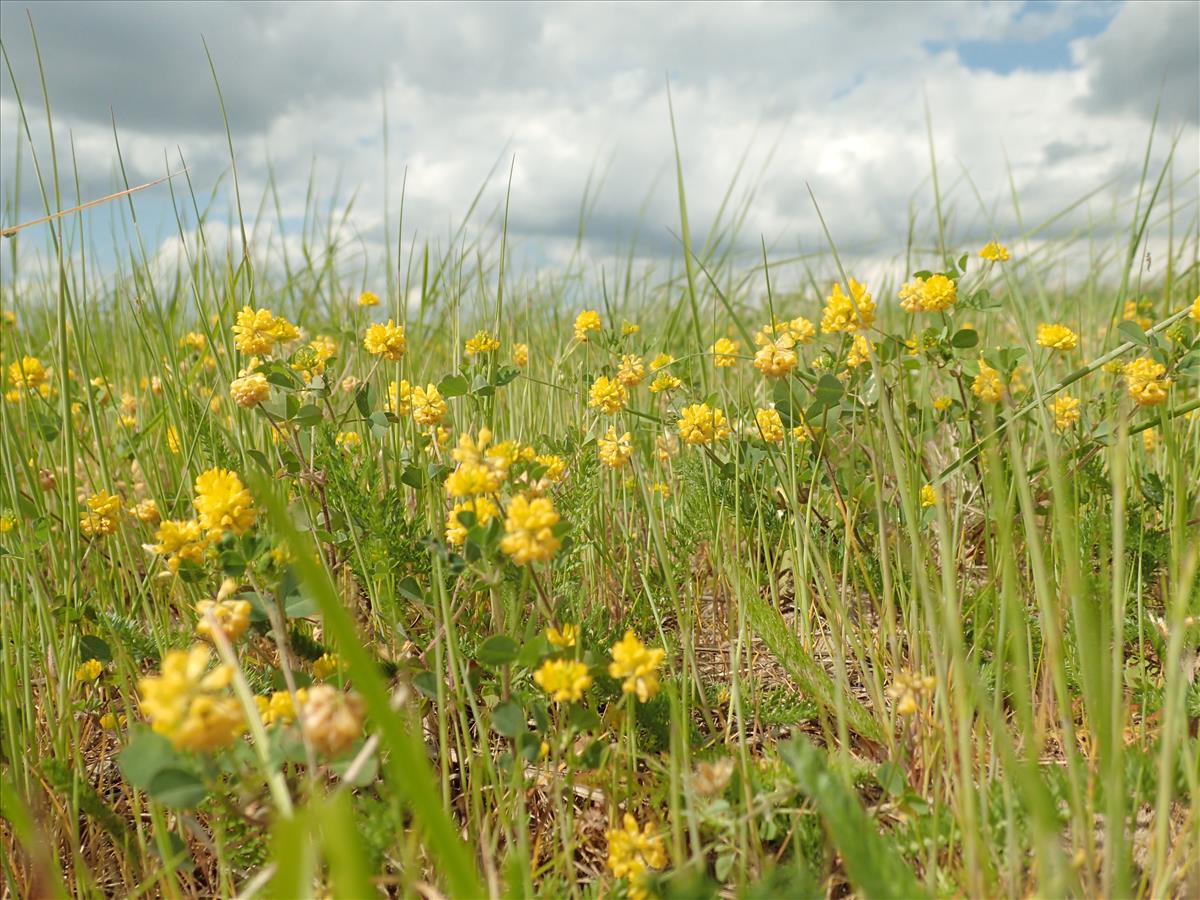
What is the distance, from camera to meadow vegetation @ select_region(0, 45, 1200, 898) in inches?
26.5

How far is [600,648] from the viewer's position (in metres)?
1.16

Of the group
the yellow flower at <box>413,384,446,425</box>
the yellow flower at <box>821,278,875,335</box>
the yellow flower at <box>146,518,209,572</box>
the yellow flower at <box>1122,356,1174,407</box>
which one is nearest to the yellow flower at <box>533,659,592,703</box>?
the yellow flower at <box>146,518,209,572</box>

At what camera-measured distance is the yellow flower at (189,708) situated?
54 cm

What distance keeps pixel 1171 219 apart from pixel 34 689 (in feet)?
9.39

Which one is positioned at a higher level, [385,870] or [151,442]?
[151,442]

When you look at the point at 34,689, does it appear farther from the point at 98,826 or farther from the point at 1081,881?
the point at 1081,881

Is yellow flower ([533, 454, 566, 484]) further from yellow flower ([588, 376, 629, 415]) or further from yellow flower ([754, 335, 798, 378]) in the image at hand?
yellow flower ([754, 335, 798, 378])

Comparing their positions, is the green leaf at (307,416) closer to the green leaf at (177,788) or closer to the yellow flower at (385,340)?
the yellow flower at (385,340)

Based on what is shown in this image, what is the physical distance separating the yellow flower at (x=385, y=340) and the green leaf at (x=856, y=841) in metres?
0.91

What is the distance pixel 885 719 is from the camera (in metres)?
1.04

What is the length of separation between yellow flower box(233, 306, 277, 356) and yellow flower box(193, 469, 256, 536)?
1.10 ft

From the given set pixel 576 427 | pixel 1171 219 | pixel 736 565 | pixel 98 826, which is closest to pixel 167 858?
pixel 98 826

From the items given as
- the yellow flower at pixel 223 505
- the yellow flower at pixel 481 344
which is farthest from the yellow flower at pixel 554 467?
the yellow flower at pixel 223 505

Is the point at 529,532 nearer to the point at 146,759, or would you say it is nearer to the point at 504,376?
the point at 146,759
